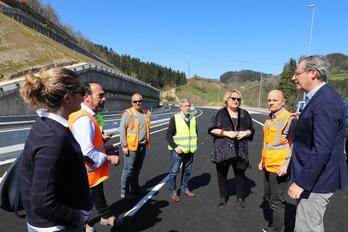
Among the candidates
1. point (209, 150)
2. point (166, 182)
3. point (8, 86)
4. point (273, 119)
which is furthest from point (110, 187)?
point (8, 86)

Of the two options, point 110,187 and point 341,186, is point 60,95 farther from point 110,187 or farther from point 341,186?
point 110,187

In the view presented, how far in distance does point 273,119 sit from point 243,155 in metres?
1.21

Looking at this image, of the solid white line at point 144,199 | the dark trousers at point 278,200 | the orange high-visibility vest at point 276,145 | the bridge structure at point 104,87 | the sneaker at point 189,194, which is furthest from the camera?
the bridge structure at point 104,87

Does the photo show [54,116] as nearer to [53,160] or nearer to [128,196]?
[53,160]

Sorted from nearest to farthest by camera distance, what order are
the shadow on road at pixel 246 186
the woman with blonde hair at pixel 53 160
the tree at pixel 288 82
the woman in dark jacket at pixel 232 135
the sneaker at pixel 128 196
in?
1. the woman with blonde hair at pixel 53 160
2. the woman in dark jacket at pixel 232 135
3. the sneaker at pixel 128 196
4. the shadow on road at pixel 246 186
5. the tree at pixel 288 82

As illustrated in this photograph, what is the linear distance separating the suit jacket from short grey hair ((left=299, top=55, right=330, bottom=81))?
11 cm

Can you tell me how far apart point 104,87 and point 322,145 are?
42.0 metres

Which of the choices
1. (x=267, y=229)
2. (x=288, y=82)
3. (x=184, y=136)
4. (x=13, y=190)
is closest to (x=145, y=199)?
(x=184, y=136)

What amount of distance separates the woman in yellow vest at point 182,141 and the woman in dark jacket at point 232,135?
826mm

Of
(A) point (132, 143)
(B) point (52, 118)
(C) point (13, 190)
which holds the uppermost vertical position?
(B) point (52, 118)

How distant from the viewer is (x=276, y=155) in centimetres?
545

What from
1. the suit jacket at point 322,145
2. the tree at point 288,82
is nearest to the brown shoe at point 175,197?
the suit jacket at point 322,145

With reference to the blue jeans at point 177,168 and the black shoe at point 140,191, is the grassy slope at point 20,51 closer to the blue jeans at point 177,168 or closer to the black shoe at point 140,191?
the black shoe at point 140,191

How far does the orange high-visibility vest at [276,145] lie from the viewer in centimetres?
543
